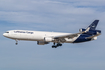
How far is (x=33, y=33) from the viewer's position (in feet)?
273

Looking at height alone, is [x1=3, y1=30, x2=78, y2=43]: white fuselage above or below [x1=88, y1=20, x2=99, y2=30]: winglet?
below

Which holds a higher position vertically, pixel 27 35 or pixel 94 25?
pixel 94 25

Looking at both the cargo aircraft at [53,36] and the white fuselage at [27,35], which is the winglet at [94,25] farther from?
the white fuselage at [27,35]

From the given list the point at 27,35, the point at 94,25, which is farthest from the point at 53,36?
the point at 94,25

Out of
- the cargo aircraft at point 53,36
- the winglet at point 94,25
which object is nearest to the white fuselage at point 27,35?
the cargo aircraft at point 53,36

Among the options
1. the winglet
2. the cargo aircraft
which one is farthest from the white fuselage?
the winglet

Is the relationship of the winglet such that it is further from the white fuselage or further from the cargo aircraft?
the white fuselage

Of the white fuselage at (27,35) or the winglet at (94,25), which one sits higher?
the winglet at (94,25)

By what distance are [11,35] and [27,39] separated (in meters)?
5.22

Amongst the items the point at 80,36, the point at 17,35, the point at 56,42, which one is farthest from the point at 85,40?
the point at 17,35

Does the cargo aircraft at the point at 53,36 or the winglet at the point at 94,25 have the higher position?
the winglet at the point at 94,25

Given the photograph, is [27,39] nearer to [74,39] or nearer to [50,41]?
[50,41]

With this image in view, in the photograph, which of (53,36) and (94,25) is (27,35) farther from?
(94,25)

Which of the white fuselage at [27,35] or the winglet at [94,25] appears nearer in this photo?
the white fuselage at [27,35]
